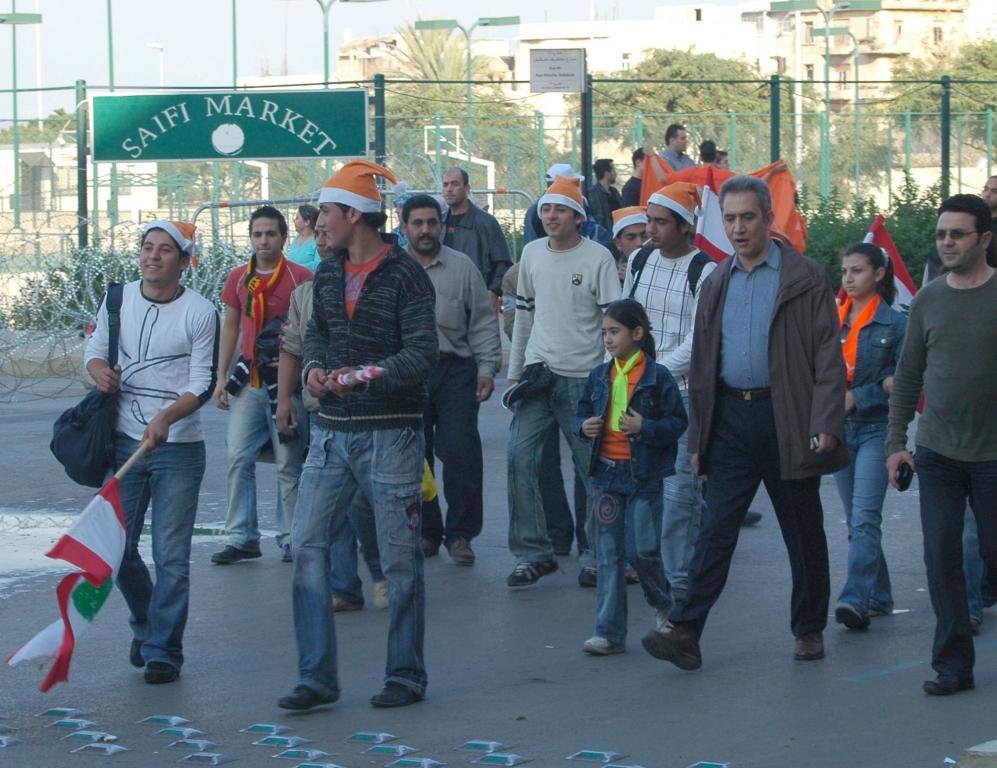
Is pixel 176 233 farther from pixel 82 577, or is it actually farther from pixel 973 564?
pixel 973 564

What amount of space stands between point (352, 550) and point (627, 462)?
151 cm

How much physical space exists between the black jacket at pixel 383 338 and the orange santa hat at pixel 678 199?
187 cm

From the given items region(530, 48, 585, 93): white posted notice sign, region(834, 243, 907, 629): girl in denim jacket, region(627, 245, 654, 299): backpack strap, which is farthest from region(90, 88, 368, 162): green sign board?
region(834, 243, 907, 629): girl in denim jacket

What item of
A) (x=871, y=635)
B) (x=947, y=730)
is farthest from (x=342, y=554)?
(x=947, y=730)

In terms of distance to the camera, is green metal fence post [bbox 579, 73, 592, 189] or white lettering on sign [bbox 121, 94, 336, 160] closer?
white lettering on sign [bbox 121, 94, 336, 160]

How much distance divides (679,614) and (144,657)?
2073mm

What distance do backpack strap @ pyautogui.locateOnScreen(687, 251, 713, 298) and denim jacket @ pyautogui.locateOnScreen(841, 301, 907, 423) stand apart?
80 cm

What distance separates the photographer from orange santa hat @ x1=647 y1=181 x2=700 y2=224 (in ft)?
26.0

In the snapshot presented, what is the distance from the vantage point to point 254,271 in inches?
367

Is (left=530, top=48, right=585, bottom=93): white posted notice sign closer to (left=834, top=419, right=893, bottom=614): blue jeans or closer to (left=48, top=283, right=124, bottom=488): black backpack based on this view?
(left=834, top=419, right=893, bottom=614): blue jeans

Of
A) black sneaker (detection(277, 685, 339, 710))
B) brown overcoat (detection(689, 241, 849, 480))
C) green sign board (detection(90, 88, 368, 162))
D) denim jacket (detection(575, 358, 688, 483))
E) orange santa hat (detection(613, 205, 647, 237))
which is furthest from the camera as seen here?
green sign board (detection(90, 88, 368, 162))

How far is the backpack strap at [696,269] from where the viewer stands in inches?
315

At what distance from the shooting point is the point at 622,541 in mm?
7113

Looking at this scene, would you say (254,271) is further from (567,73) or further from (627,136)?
(627,136)
